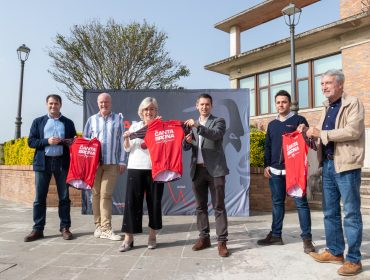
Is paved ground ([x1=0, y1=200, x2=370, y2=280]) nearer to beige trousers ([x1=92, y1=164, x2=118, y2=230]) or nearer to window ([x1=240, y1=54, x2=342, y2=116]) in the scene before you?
beige trousers ([x1=92, y1=164, x2=118, y2=230])

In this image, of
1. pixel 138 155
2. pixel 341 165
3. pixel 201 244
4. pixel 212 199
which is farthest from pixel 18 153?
pixel 341 165

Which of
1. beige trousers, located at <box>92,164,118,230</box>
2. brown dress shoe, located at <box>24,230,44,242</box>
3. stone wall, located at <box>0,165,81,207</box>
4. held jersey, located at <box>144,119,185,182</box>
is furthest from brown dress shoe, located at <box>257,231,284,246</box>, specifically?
stone wall, located at <box>0,165,81,207</box>

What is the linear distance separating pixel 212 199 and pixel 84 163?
74.8 inches

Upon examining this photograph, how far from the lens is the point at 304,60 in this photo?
56.3 ft

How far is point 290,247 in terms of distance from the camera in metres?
4.61

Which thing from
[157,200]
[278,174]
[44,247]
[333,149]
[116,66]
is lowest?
[44,247]

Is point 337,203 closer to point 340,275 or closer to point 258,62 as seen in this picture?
point 340,275

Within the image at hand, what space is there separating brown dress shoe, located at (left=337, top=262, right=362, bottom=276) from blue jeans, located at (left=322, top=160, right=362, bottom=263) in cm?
5

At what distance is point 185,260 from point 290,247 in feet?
4.86

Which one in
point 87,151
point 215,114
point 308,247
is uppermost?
point 215,114

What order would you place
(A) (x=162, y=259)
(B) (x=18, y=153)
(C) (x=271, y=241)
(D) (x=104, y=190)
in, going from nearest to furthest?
(A) (x=162, y=259), (C) (x=271, y=241), (D) (x=104, y=190), (B) (x=18, y=153)

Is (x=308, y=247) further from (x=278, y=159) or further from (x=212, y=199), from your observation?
(x=212, y=199)

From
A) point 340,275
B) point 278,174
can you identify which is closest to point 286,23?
point 278,174

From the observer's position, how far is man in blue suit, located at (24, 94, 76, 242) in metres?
5.12
